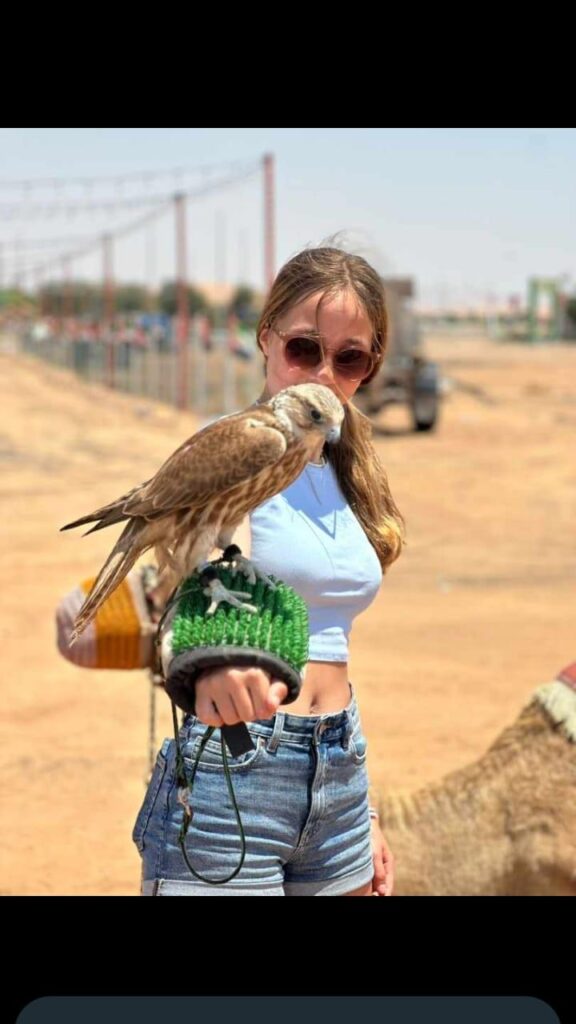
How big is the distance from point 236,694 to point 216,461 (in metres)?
0.38

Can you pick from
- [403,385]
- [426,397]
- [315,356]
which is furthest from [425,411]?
[315,356]

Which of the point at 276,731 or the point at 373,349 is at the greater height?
the point at 373,349

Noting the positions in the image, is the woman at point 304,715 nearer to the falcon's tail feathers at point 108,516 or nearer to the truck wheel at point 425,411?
→ the falcon's tail feathers at point 108,516

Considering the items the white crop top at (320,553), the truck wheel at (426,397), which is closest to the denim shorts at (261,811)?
the white crop top at (320,553)

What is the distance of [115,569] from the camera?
2303 millimetres

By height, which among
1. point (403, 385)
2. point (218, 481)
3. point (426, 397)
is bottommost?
point (426, 397)

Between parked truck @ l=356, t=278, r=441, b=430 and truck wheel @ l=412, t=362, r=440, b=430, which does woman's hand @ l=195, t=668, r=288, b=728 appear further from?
truck wheel @ l=412, t=362, r=440, b=430

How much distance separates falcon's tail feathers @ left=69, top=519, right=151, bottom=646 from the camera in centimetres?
230

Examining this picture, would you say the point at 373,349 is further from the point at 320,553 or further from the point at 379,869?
the point at 379,869

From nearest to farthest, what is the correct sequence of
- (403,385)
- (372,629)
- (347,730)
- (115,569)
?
1. (115,569)
2. (347,730)
3. (372,629)
4. (403,385)

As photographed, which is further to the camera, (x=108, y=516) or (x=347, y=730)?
(x=347, y=730)

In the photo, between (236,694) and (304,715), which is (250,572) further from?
(304,715)

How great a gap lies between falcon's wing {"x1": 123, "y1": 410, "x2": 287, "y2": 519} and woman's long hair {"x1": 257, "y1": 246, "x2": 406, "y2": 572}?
373 mm

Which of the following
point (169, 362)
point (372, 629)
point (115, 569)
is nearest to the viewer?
point (115, 569)
